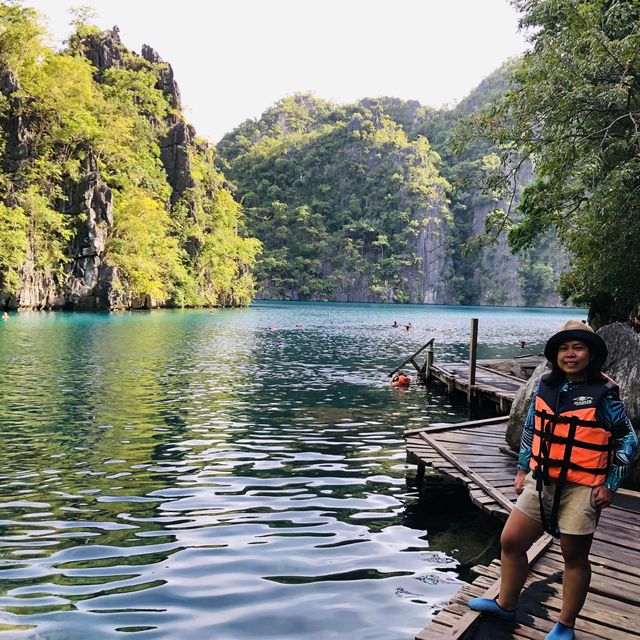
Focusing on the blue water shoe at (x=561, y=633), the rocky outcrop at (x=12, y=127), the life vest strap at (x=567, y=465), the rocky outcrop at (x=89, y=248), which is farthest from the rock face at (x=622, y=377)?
the rocky outcrop at (x=12, y=127)

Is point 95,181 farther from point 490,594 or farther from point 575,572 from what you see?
point 575,572

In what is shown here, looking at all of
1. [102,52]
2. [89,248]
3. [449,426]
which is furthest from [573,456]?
[102,52]

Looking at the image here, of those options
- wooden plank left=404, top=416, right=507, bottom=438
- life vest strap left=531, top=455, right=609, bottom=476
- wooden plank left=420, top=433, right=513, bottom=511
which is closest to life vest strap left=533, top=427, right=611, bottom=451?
life vest strap left=531, top=455, right=609, bottom=476

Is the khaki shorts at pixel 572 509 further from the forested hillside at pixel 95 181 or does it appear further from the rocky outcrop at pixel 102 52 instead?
the rocky outcrop at pixel 102 52

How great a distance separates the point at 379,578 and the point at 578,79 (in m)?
12.4

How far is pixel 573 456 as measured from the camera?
4004 millimetres

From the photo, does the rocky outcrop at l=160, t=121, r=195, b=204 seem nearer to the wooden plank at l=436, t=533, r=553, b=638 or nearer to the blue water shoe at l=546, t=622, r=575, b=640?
the wooden plank at l=436, t=533, r=553, b=638

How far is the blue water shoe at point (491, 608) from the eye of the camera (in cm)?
441

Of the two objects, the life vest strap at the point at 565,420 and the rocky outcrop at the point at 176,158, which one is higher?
the rocky outcrop at the point at 176,158

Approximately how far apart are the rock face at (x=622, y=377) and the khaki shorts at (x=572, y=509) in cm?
396

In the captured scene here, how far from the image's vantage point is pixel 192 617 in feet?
17.4

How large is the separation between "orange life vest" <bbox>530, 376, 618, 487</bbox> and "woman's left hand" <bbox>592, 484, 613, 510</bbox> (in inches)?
1.4

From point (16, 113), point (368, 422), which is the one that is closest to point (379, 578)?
point (368, 422)

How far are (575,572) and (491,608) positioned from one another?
28.7 inches
